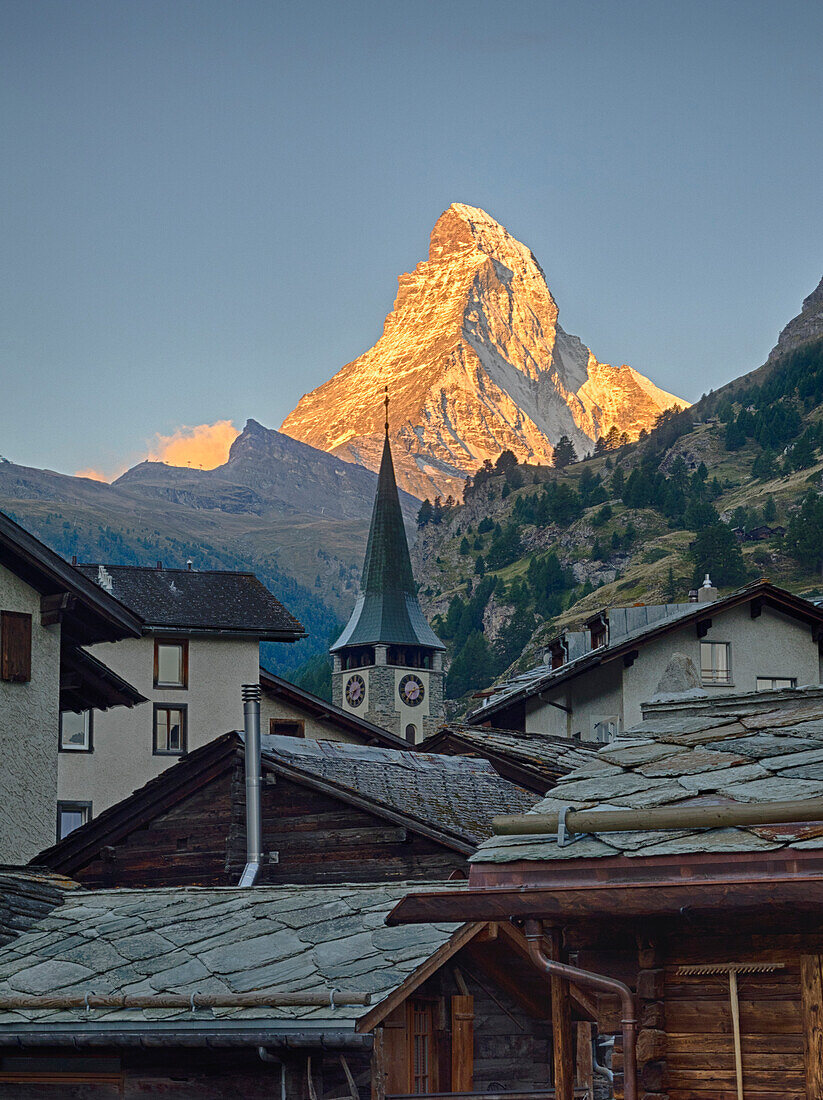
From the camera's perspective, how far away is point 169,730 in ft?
155

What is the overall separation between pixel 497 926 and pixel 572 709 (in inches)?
1451

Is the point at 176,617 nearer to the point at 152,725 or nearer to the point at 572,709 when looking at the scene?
the point at 152,725

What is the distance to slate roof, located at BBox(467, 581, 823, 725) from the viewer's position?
4638 centimetres

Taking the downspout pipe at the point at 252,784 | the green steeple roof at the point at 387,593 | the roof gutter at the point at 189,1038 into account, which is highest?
the green steeple roof at the point at 387,593

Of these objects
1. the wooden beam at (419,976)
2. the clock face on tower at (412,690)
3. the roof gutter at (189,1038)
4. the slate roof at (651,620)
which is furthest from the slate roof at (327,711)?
the clock face on tower at (412,690)

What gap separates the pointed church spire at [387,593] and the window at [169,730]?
237 ft

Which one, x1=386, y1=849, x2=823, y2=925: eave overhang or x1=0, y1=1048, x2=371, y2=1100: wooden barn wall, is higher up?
x1=386, y1=849, x2=823, y2=925: eave overhang

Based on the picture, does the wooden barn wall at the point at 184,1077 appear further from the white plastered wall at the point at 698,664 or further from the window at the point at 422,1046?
the white plastered wall at the point at 698,664

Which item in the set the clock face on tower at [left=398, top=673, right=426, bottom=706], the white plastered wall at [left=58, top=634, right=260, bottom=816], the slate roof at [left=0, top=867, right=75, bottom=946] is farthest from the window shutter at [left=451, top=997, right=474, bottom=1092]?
the clock face on tower at [left=398, top=673, right=426, bottom=706]

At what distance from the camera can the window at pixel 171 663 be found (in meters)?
47.1

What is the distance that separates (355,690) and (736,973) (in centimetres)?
11005

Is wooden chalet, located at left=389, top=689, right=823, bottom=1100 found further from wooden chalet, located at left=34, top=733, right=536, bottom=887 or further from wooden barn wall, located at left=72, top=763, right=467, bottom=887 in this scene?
wooden barn wall, located at left=72, top=763, right=467, bottom=887

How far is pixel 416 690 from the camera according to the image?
11769 cm

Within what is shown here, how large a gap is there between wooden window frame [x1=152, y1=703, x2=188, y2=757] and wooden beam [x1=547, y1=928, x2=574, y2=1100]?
125 feet
